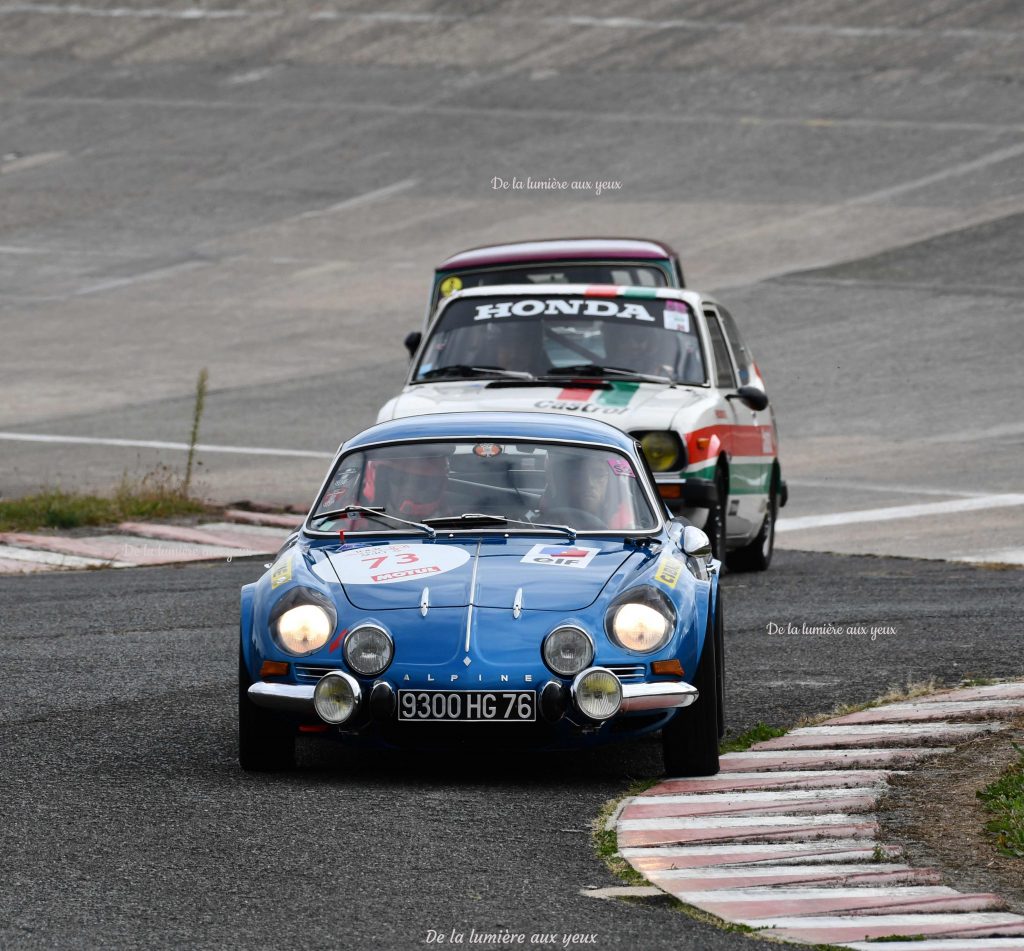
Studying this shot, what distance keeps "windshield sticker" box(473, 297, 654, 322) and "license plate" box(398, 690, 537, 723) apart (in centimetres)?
687

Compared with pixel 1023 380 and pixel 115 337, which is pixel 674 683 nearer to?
pixel 1023 380

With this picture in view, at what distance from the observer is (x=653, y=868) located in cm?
631

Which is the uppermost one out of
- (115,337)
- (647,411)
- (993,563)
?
(647,411)

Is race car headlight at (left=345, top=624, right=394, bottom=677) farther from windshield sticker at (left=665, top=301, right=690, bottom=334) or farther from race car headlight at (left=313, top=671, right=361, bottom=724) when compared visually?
windshield sticker at (left=665, top=301, right=690, bottom=334)

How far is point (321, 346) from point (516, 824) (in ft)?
73.4

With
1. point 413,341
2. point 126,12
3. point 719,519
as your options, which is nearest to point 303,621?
point 719,519

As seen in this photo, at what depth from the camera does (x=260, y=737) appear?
25.2ft

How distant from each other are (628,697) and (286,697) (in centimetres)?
121

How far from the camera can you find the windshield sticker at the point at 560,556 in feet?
26.1

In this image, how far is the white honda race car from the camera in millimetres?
12812

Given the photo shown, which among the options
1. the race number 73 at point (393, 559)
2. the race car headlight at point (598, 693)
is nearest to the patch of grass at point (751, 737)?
the race car headlight at point (598, 693)

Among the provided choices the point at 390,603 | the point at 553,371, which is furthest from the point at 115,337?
the point at 390,603

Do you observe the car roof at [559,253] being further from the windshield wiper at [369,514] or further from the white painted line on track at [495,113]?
the white painted line on track at [495,113]

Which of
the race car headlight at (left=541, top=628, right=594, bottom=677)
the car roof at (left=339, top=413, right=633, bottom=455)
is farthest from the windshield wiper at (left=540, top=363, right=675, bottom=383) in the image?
the race car headlight at (left=541, top=628, right=594, bottom=677)
